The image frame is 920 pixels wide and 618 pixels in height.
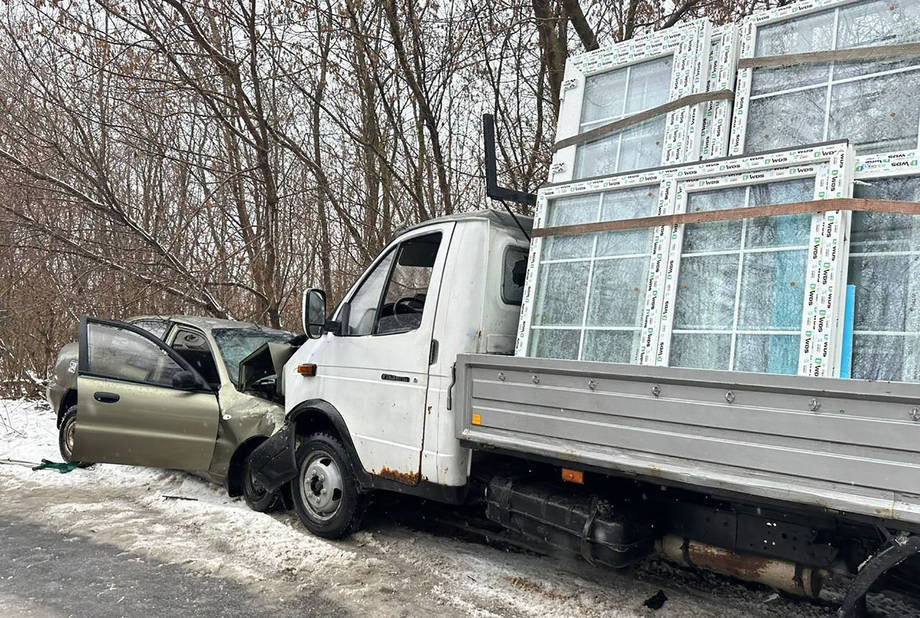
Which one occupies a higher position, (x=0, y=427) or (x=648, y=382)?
(x=648, y=382)

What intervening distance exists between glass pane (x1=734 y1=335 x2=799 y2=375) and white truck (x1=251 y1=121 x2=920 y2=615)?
0.84 ft

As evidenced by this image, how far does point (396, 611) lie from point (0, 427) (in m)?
7.92

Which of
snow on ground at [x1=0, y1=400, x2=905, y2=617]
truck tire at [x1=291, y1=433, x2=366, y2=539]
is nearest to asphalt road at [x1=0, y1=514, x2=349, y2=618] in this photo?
snow on ground at [x1=0, y1=400, x2=905, y2=617]

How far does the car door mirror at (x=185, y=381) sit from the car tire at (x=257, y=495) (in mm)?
795

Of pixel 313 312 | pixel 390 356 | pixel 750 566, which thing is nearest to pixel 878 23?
pixel 750 566

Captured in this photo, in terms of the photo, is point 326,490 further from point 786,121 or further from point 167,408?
point 786,121

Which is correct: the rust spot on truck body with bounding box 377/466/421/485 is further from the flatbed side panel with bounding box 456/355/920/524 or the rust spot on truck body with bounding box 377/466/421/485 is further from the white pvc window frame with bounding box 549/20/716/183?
the white pvc window frame with bounding box 549/20/716/183

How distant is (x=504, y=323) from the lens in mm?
4234

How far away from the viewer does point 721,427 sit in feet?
9.34

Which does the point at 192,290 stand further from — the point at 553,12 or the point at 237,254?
the point at 553,12

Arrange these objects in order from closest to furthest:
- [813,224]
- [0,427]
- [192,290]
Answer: [813,224]
[0,427]
[192,290]

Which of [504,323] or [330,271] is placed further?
[330,271]

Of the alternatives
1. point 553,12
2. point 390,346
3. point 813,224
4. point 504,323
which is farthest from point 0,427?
point 813,224

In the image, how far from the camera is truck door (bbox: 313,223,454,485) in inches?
167
